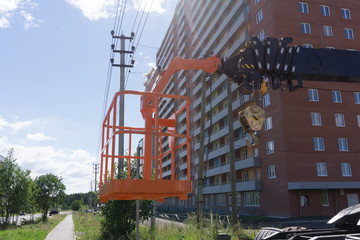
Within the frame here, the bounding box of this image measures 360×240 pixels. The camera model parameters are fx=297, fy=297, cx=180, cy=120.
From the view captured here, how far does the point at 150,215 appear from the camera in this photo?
1489cm

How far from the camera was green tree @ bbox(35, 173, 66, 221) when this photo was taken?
37400 mm

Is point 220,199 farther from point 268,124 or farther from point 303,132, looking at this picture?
point 303,132

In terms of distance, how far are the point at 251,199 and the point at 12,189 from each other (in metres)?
25.9

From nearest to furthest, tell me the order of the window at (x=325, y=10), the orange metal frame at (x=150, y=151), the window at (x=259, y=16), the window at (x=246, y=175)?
the orange metal frame at (x=150, y=151) → the window at (x=325, y=10) → the window at (x=259, y=16) → the window at (x=246, y=175)

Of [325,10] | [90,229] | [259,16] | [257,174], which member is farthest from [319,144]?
[90,229]

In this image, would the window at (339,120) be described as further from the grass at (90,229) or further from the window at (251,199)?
the grass at (90,229)

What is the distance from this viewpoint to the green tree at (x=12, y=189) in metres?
26.2

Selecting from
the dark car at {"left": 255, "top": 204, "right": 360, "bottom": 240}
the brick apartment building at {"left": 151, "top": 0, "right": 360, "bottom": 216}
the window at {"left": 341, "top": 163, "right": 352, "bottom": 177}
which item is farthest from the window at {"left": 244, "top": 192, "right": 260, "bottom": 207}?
the dark car at {"left": 255, "top": 204, "right": 360, "bottom": 240}

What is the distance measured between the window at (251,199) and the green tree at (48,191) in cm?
2410

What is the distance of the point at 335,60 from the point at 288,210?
2602cm

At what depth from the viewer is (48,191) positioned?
38281 mm

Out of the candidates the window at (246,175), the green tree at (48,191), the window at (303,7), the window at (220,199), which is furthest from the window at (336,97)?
the green tree at (48,191)

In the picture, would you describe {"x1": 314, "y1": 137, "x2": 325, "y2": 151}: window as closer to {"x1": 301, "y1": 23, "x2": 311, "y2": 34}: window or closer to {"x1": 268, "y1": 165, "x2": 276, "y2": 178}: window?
{"x1": 268, "y1": 165, "x2": 276, "y2": 178}: window

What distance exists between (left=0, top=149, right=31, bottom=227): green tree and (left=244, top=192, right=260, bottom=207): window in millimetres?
24440
